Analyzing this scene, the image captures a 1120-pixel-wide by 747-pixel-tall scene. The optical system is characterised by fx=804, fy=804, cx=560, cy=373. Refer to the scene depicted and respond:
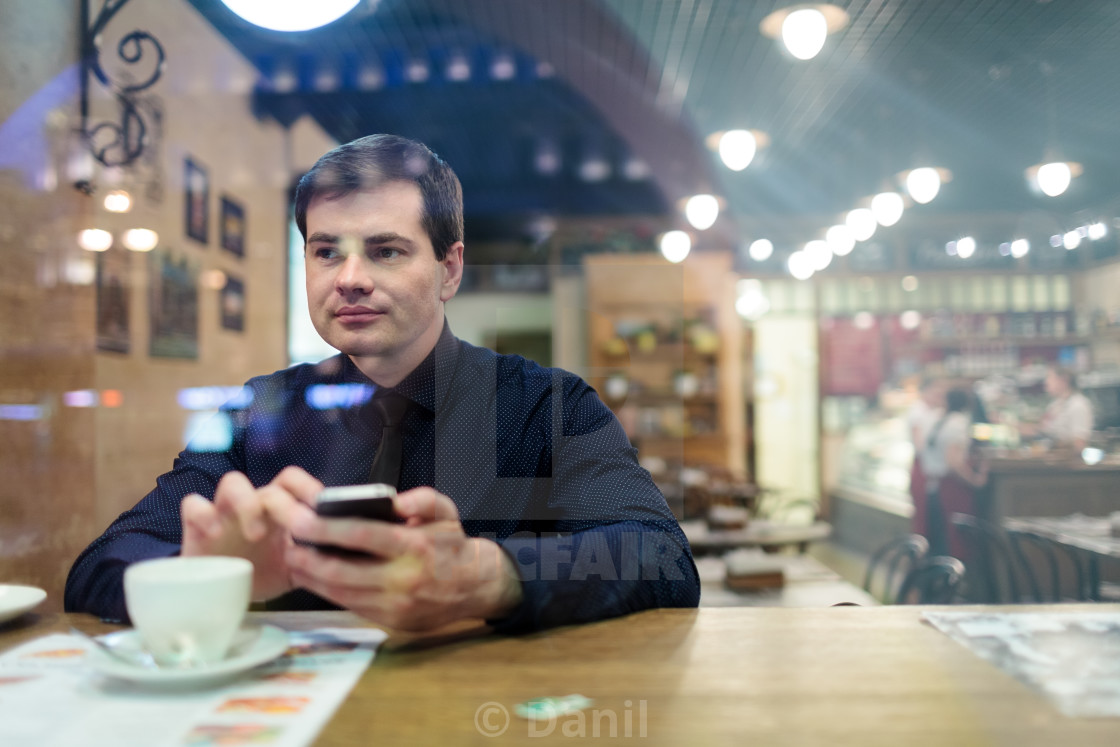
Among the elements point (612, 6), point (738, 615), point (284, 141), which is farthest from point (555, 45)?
point (738, 615)

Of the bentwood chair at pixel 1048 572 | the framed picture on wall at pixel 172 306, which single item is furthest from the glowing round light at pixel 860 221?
the framed picture on wall at pixel 172 306

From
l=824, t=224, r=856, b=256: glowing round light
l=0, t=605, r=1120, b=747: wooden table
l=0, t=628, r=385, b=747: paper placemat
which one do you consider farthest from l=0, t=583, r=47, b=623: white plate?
l=824, t=224, r=856, b=256: glowing round light

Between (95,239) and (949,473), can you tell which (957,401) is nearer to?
(949,473)

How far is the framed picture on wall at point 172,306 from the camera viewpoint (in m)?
2.62

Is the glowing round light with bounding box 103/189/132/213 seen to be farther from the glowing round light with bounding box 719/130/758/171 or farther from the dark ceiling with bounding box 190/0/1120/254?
the glowing round light with bounding box 719/130/758/171

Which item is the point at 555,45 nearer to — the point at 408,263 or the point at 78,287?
the point at 78,287

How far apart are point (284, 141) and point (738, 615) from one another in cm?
266

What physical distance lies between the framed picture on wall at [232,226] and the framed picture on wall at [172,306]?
199 millimetres

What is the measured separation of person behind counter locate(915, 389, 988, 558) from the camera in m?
5.20

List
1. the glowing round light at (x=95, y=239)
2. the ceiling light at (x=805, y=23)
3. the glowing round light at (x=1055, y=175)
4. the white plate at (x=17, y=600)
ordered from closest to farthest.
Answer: the white plate at (x=17, y=600) < the glowing round light at (x=95, y=239) < the ceiling light at (x=805, y=23) < the glowing round light at (x=1055, y=175)

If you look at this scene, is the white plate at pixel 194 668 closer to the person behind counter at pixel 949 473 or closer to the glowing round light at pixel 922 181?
the person behind counter at pixel 949 473

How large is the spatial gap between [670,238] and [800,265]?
150 centimetres

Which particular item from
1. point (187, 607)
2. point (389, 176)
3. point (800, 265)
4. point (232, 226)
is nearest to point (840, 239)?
point (800, 265)

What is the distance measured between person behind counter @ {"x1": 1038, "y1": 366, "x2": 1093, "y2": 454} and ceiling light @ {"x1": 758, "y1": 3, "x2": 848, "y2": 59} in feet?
11.1
